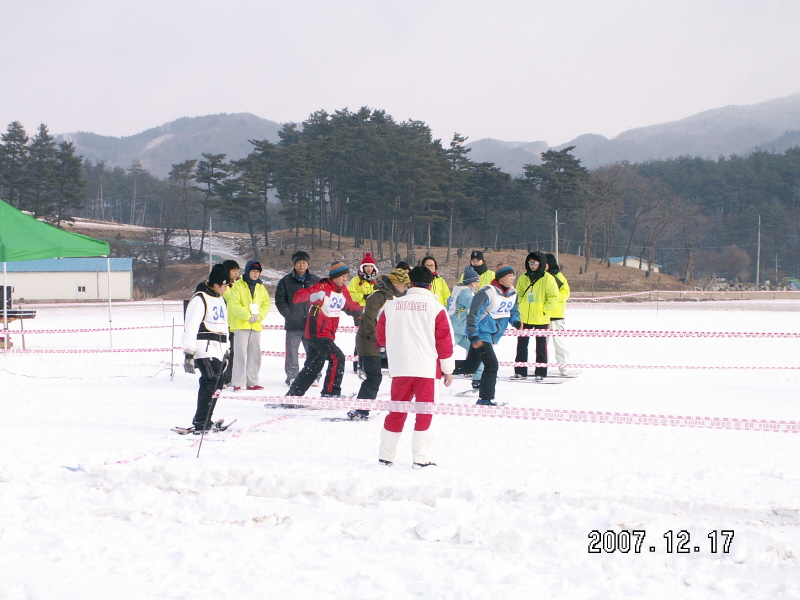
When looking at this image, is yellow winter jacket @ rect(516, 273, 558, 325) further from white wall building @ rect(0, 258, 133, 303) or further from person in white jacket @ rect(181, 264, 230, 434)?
white wall building @ rect(0, 258, 133, 303)

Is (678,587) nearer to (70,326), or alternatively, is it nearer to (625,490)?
(625,490)

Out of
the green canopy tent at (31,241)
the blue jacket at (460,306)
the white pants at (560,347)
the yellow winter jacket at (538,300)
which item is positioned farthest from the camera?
the green canopy tent at (31,241)

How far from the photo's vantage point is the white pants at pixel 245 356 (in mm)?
9461

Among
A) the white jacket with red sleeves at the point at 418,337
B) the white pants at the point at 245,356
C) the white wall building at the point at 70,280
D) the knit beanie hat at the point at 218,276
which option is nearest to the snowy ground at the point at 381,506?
the white jacket with red sleeves at the point at 418,337

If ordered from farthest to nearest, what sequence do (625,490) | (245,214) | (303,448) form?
(245,214)
(303,448)
(625,490)

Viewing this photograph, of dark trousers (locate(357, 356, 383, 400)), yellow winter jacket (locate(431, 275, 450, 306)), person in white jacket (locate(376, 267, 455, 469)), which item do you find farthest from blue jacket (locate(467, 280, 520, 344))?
person in white jacket (locate(376, 267, 455, 469))

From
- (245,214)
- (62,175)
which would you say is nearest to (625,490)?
(245,214)

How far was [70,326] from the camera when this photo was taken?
23.0 meters

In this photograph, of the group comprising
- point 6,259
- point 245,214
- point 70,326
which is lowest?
point 70,326

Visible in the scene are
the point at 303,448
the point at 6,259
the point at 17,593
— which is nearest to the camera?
A: the point at 17,593

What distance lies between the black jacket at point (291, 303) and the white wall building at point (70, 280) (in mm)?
47539

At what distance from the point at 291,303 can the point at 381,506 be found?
483cm

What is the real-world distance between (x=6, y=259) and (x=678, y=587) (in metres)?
14.3

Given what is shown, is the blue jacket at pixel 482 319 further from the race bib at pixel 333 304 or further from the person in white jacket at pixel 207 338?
the person in white jacket at pixel 207 338
